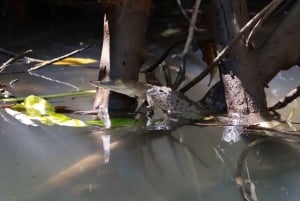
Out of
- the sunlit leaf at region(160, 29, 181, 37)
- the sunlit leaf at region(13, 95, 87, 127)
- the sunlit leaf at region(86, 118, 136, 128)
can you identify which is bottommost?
the sunlit leaf at region(86, 118, 136, 128)

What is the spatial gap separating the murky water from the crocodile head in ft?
0.31

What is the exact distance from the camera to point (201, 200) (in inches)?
37.6

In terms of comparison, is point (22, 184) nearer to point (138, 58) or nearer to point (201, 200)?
point (201, 200)

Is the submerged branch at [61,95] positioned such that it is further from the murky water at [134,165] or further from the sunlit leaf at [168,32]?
the sunlit leaf at [168,32]

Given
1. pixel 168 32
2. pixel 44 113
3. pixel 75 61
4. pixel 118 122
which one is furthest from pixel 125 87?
pixel 168 32

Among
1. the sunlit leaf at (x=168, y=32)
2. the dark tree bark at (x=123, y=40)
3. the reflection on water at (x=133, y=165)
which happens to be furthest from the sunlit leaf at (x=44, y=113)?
the sunlit leaf at (x=168, y=32)

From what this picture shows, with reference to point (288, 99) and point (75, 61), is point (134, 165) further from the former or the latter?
point (75, 61)

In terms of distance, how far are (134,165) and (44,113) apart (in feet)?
1.02

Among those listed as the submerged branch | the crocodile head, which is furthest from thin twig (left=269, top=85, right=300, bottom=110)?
the submerged branch

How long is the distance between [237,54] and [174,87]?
213mm

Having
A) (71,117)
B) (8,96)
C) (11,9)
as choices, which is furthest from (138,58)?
(11,9)

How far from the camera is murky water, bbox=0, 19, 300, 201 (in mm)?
973

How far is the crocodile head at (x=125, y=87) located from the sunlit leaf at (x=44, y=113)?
113 mm

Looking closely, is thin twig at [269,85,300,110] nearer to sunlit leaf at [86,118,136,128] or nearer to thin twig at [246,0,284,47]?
thin twig at [246,0,284,47]
